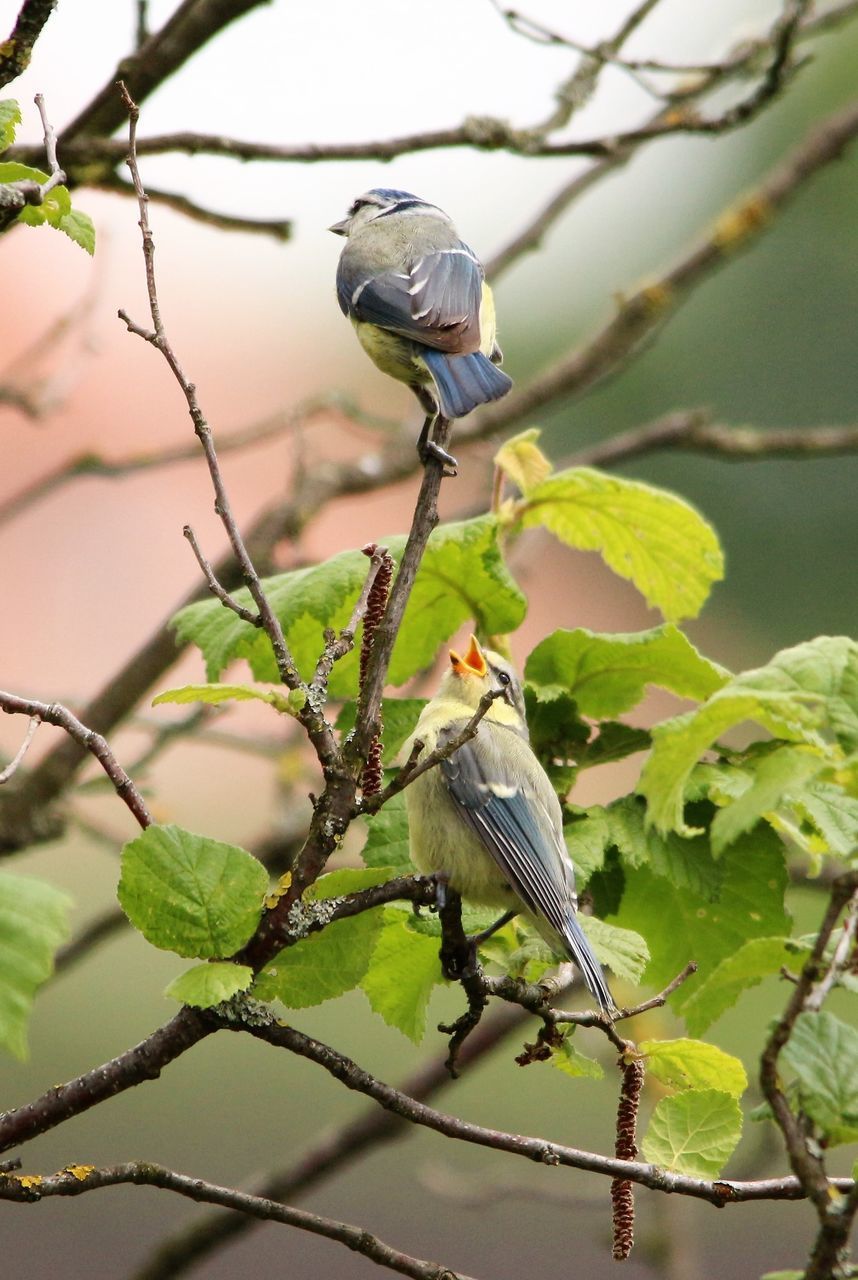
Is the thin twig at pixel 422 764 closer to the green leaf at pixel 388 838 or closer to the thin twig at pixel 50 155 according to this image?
the green leaf at pixel 388 838

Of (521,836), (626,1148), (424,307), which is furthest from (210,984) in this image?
(424,307)

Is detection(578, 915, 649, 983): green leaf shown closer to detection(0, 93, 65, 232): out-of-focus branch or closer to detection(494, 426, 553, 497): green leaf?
detection(494, 426, 553, 497): green leaf

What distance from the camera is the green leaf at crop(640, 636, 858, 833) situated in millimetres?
1322

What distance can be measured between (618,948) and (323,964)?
0.34 meters

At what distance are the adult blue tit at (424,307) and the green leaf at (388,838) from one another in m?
0.50

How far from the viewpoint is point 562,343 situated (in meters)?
9.34

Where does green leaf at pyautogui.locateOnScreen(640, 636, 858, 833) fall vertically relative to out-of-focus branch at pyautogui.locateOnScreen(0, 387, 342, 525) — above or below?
below

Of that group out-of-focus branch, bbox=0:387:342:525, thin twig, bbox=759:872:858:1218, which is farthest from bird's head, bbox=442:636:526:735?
out-of-focus branch, bbox=0:387:342:525

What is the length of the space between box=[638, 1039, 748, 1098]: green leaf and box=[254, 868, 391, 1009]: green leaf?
1.00 ft

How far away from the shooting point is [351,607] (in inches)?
71.8

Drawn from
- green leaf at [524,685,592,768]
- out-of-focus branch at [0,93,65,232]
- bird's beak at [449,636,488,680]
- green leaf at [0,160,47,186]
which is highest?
green leaf at [0,160,47,186]

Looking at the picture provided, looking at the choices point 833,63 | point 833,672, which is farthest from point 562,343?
point 833,672

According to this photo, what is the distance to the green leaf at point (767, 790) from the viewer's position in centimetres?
120

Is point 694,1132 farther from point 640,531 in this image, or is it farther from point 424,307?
point 424,307
